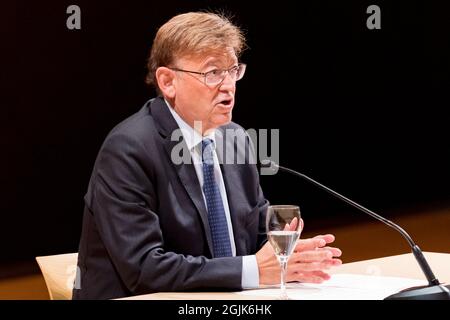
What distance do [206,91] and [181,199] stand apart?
344mm

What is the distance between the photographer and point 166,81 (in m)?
2.45

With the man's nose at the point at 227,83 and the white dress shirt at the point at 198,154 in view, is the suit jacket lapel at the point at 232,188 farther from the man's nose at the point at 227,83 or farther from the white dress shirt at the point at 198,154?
the man's nose at the point at 227,83

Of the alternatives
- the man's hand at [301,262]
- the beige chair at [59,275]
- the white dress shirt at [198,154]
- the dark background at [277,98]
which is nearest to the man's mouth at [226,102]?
the white dress shirt at [198,154]

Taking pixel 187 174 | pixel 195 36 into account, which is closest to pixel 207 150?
pixel 187 174

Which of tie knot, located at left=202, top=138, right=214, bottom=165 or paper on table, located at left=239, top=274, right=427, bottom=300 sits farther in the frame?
tie knot, located at left=202, top=138, right=214, bottom=165

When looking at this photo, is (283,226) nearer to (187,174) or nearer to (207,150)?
(187,174)

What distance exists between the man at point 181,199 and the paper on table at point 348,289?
0.04 m

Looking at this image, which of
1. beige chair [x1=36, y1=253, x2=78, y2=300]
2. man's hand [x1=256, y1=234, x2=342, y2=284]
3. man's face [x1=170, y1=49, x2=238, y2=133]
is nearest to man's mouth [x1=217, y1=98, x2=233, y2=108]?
man's face [x1=170, y1=49, x2=238, y2=133]

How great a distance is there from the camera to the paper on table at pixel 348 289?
1940mm

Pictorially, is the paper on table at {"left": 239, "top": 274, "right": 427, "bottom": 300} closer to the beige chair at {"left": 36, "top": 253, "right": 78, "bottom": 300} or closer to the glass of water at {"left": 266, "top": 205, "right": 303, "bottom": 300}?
the glass of water at {"left": 266, "top": 205, "right": 303, "bottom": 300}

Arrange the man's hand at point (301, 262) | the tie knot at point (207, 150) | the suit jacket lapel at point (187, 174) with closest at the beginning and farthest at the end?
the man's hand at point (301, 262)
the suit jacket lapel at point (187, 174)
the tie knot at point (207, 150)

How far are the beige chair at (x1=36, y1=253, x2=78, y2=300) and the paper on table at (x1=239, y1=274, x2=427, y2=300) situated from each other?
29.0 inches

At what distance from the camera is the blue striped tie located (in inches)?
92.3

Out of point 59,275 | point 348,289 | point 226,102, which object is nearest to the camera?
point 348,289
